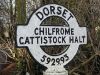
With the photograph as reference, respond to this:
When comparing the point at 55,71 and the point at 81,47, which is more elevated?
the point at 81,47

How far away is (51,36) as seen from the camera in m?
3.66

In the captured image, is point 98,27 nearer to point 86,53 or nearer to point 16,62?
point 86,53

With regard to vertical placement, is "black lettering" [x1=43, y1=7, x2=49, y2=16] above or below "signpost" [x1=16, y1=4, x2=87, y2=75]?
above

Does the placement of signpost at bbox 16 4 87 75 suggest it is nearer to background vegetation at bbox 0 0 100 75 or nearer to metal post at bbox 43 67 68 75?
metal post at bbox 43 67 68 75

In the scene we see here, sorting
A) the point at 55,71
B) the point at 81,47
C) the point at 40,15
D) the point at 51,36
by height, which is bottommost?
the point at 55,71

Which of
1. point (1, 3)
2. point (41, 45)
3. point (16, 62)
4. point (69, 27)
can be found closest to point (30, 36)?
point (41, 45)

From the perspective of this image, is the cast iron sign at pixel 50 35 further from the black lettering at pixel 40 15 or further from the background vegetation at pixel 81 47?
the background vegetation at pixel 81 47

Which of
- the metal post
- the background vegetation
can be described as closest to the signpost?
the metal post

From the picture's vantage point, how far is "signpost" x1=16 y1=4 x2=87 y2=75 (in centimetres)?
353

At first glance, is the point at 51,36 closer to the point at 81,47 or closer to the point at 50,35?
the point at 50,35

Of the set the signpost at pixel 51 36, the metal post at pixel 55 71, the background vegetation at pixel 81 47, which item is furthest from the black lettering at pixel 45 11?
the background vegetation at pixel 81 47

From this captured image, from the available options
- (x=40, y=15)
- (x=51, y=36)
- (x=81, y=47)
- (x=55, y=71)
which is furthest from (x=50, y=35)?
(x=81, y=47)

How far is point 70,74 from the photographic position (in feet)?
20.4

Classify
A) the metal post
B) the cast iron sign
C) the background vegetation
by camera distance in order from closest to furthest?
the cast iron sign
the metal post
the background vegetation
